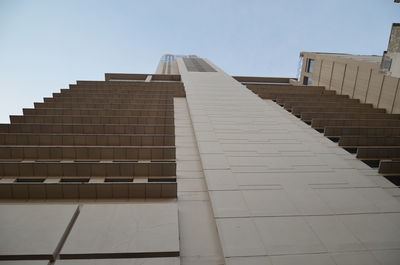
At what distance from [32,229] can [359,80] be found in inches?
1381

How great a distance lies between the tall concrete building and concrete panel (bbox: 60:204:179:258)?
30mm

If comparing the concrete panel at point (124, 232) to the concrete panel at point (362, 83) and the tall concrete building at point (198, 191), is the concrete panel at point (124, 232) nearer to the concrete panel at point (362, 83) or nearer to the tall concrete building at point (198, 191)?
the tall concrete building at point (198, 191)

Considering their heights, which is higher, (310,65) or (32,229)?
(310,65)

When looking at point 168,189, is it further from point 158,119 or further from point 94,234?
point 158,119

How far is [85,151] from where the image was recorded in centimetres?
1464

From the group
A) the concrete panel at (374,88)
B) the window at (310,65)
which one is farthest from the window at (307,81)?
Result: the concrete panel at (374,88)

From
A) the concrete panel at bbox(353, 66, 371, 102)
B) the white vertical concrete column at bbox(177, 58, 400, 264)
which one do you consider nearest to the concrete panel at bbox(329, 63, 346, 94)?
the concrete panel at bbox(353, 66, 371, 102)

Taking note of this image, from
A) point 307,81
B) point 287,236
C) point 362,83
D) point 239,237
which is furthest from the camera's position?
point 307,81

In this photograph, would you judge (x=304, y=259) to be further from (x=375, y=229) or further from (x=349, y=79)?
(x=349, y=79)

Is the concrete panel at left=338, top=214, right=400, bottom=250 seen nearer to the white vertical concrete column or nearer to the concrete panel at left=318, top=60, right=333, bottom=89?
the white vertical concrete column

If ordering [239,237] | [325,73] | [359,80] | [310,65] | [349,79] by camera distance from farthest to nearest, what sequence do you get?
[310,65]
[325,73]
[349,79]
[359,80]
[239,237]

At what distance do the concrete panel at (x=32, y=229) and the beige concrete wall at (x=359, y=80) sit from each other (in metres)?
26.3

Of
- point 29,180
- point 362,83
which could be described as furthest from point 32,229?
point 362,83

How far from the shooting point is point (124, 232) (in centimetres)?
814
